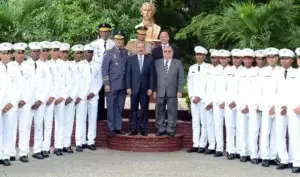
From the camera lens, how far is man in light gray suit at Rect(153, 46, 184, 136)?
15.1m

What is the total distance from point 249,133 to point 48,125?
11.4 feet

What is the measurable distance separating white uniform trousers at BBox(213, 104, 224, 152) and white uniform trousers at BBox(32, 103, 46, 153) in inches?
120


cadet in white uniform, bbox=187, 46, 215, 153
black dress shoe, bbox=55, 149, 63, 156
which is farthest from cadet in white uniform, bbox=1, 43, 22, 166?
cadet in white uniform, bbox=187, 46, 215, 153

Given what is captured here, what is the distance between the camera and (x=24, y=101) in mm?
13344

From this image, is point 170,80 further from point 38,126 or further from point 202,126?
point 38,126

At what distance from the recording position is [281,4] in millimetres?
16781

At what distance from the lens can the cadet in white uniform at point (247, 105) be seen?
13.7 meters

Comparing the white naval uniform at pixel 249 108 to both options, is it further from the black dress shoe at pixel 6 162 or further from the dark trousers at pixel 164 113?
the black dress shoe at pixel 6 162

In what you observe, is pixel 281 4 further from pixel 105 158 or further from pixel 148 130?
pixel 105 158

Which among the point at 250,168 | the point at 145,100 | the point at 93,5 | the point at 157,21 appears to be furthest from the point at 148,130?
the point at 157,21

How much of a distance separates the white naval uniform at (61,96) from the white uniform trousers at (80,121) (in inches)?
17.1

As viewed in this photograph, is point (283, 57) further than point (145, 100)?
No

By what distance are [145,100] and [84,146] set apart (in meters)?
1.43

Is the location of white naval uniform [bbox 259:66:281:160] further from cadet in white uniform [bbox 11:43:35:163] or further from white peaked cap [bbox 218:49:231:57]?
cadet in white uniform [bbox 11:43:35:163]
